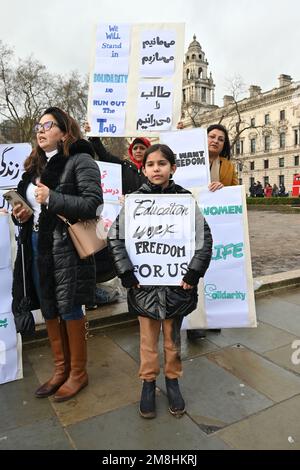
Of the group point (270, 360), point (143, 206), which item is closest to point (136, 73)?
point (143, 206)

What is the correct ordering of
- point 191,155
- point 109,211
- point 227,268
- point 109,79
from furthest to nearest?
1. point 109,211
2. point 109,79
3. point 227,268
4. point 191,155

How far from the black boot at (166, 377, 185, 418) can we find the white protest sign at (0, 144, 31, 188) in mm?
2672

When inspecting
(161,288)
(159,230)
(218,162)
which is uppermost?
(218,162)

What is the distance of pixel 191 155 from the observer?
3656 mm

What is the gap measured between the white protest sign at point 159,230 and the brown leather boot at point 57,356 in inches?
31.0

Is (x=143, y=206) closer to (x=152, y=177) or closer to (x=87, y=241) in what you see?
(x=152, y=177)

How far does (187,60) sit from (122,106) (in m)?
103

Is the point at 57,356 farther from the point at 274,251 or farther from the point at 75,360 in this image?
the point at 274,251

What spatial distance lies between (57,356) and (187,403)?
102 centimetres

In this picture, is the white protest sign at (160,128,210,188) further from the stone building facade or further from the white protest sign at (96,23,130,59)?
the stone building facade

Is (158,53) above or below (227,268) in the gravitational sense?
above

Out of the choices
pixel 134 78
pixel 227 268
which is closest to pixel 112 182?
pixel 134 78

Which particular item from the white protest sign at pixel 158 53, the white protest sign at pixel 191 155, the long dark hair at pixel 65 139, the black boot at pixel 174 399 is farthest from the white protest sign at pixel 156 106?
the black boot at pixel 174 399

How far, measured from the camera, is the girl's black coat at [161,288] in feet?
8.16
